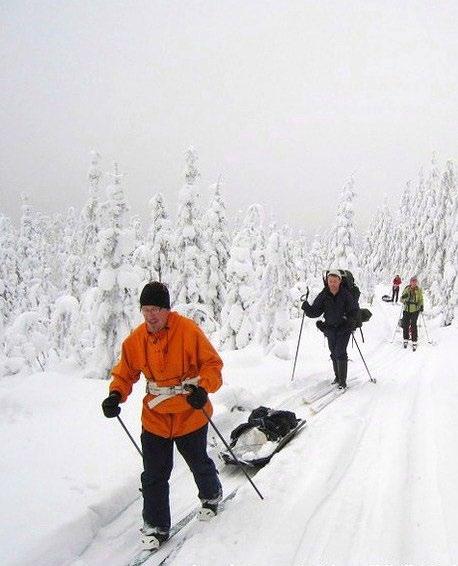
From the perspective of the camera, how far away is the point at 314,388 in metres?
8.23

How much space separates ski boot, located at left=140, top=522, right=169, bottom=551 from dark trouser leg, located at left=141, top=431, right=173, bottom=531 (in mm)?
34

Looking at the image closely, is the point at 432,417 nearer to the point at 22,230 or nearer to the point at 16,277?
the point at 16,277

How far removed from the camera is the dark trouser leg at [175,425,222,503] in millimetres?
3811

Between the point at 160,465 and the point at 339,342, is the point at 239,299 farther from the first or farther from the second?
the point at 160,465

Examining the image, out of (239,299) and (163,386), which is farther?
(239,299)

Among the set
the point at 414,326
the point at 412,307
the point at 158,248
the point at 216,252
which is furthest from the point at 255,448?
the point at 158,248

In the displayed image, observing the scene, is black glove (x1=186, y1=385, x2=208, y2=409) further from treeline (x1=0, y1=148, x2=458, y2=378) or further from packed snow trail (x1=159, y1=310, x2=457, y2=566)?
treeline (x1=0, y1=148, x2=458, y2=378)

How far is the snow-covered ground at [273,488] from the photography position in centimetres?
338

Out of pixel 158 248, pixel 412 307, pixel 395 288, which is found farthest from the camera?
pixel 395 288

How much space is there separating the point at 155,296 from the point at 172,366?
0.67 metres

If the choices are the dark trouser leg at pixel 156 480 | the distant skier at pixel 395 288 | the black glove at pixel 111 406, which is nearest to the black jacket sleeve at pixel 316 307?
the dark trouser leg at pixel 156 480

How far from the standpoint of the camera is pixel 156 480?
12.3 feet

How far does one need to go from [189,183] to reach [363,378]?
16.5 meters

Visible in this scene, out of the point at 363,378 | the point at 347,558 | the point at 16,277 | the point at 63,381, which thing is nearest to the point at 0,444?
the point at 63,381
